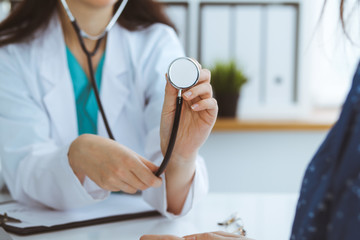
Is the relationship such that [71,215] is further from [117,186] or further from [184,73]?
[184,73]

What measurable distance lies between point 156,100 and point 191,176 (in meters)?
0.23

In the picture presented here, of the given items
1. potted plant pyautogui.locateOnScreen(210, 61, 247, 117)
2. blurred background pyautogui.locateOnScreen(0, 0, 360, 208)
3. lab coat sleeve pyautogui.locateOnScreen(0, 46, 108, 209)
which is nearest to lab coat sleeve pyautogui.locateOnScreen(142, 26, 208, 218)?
→ lab coat sleeve pyautogui.locateOnScreen(0, 46, 108, 209)

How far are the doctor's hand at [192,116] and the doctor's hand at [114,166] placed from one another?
0.23ft

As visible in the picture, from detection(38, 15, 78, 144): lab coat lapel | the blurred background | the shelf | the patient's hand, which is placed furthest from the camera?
the blurred background

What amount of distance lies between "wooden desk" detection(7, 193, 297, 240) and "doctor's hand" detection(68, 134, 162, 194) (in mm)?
78

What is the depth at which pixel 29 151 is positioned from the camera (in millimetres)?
1020

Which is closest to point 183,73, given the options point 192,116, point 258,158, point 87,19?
point 192,116

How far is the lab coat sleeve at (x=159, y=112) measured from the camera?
36.7 inches

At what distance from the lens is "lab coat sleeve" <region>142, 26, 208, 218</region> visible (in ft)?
3.05

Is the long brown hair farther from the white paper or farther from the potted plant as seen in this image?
the potted plant

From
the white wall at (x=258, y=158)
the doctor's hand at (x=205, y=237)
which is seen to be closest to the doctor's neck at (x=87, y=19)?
the doctor's hand at (x=205, y=237)

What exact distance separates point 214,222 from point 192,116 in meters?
0.21

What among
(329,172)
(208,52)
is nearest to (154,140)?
(329,172)

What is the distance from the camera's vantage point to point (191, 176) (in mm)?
958
